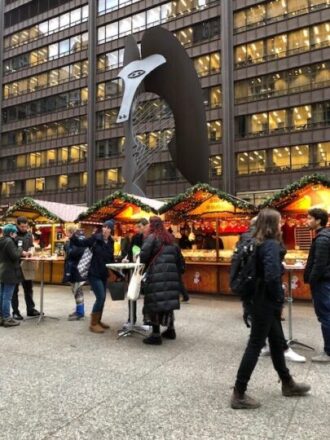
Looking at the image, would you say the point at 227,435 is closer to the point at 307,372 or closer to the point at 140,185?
the point at 307,372

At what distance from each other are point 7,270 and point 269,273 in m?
5.47

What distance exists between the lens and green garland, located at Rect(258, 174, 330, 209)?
10906 mm

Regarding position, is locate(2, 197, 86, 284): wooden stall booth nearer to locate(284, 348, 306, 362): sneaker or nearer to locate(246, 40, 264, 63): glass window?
locate(284, 348, 306, 362): sneaker

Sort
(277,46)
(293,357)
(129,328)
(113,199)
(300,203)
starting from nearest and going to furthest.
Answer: (293,357) < (129,328) < (300,203) < (113,199) < (277,46)

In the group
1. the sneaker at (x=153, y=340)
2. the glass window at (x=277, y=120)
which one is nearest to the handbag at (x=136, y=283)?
the sneaker at (x=153, y=340)

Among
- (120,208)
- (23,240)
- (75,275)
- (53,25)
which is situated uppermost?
(53,25)

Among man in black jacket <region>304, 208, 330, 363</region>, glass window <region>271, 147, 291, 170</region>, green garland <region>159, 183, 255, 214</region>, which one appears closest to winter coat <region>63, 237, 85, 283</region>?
man in black jacket <region>304, 208, 330, 363</region>

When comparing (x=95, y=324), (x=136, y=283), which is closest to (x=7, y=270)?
(x=95, y=324)

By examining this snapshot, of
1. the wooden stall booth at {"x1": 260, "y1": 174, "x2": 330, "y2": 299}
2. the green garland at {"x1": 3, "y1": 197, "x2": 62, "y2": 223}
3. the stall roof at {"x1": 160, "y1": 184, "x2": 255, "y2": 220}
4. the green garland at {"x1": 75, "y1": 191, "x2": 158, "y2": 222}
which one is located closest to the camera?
the wooden stall booth at {"x1": 260, "y1": 174, "x2": 330, "y2": 299}

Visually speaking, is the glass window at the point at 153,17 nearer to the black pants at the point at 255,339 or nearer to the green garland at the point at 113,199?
the green garland at the point at 113,199

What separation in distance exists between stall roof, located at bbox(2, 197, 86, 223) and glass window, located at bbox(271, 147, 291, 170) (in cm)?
2121

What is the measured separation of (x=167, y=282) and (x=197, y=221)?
30.2ft

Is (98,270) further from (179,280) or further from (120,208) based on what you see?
(120,208)

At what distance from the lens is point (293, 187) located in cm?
1145
